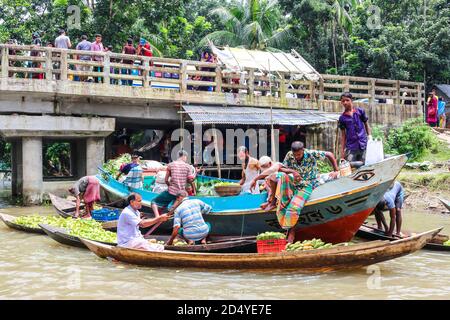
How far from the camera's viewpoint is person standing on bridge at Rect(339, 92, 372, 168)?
9.23 metres

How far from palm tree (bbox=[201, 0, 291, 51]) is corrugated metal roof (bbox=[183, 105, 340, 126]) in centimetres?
1112

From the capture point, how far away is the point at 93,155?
17453 mm

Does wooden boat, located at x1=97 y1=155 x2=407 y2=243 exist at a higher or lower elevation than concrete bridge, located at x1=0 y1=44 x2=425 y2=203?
lower

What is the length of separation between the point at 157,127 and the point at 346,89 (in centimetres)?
732

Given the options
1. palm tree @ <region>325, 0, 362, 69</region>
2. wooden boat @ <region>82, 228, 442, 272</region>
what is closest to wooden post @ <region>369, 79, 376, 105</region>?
palm tree @ <region>325, 0, 362, 69</region>

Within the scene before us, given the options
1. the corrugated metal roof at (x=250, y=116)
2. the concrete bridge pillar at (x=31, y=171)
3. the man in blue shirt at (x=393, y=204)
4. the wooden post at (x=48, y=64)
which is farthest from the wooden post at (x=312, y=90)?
the man in blue shirt at (x=393, y=204)

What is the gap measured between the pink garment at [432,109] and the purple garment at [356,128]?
14.3 meters

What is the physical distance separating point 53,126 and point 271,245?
1032 cm

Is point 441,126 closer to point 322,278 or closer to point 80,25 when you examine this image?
point 80,25

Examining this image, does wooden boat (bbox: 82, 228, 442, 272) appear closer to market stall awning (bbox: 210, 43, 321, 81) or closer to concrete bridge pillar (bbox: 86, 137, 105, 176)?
concrete bridge pillar (bbox: 86, 137, 105, 176)

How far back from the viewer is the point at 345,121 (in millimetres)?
9297

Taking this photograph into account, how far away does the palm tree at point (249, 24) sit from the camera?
29.3 metres

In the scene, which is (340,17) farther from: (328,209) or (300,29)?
(328,209)

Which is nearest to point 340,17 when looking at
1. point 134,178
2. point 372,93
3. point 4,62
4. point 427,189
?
point 372,93
